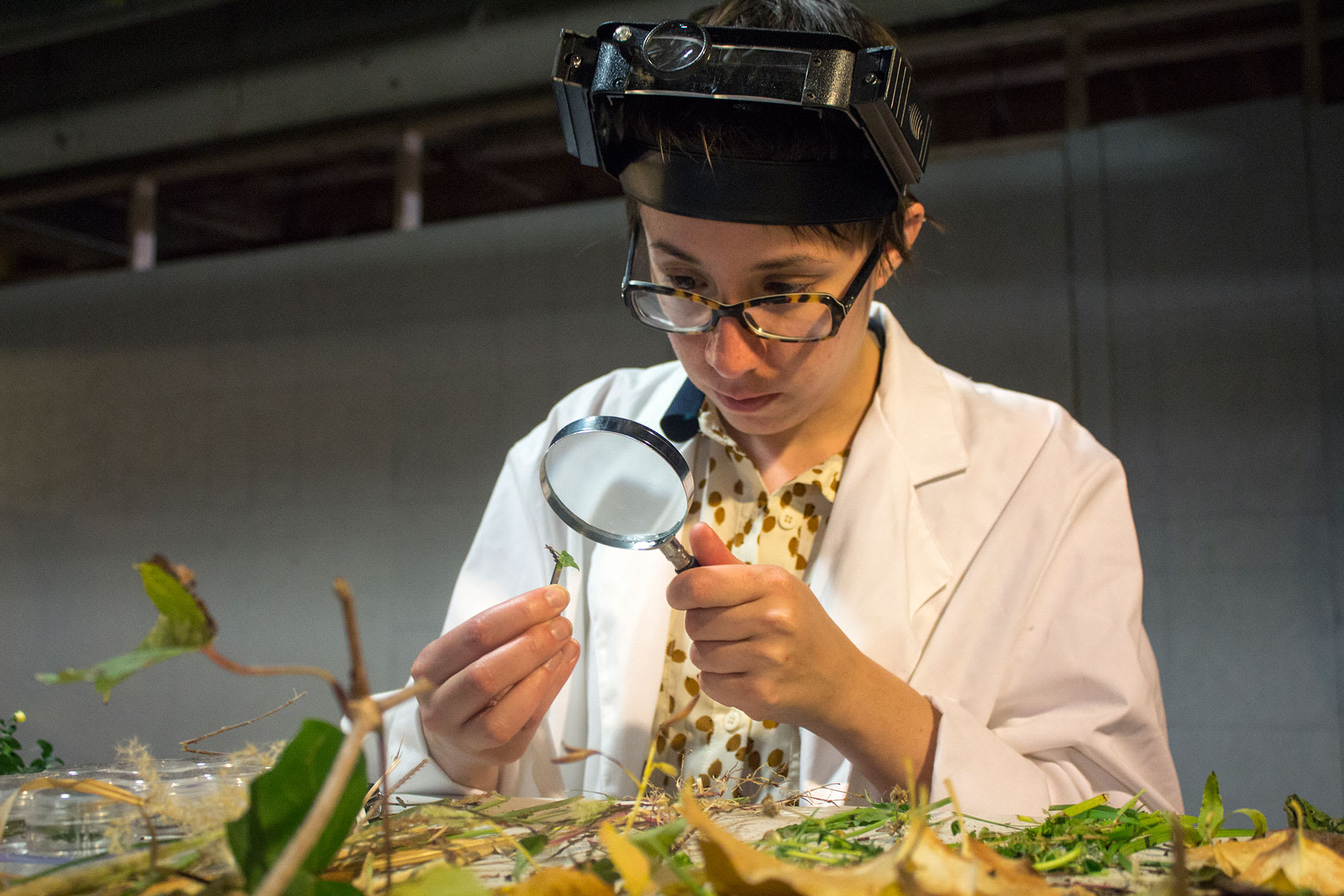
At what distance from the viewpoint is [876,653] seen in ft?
5.08

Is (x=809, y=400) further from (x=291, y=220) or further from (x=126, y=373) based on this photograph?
(x=126, y=373)

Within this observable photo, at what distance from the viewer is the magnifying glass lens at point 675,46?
1.24m

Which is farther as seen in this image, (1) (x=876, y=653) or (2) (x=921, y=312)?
(2) (x=921, y=312)

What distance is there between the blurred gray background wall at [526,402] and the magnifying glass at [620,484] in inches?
82.7

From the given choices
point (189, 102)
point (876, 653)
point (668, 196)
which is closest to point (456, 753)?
point (876, 653)

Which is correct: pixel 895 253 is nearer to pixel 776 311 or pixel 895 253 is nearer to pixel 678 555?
pixel 776 311

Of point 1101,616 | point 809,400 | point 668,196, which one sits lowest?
point 1101,616

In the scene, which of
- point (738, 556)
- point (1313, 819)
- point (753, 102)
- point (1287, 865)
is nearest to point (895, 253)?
point (753, 102)

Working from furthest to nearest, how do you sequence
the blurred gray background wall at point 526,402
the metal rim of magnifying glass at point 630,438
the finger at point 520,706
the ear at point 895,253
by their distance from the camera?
the blurred gray background wall at point 526,402 → the ear at point 895,253 → the finger at point 520,706 → the metal rim of magnifying glass at point 630,438

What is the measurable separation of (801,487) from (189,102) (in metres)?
3.64

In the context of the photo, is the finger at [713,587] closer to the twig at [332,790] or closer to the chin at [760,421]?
the chin at [760,421]

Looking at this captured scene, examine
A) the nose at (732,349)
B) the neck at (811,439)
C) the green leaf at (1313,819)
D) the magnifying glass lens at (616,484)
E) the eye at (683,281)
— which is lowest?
the green leaf at (1313,819)

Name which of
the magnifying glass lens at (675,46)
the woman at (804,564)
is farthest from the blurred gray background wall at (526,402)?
the magnifying glass lens at (675,46)

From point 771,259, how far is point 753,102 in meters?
0.21
